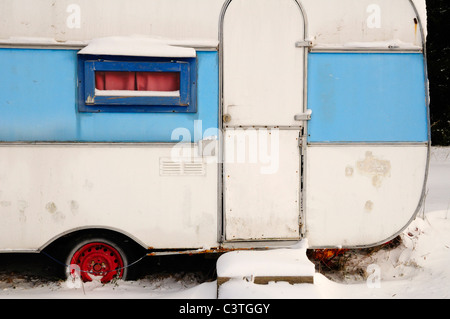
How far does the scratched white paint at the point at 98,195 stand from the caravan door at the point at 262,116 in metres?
0.32

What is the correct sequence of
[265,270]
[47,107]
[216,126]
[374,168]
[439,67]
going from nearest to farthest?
[265,270], [47,107], [216,126], [374,168], [439,67]

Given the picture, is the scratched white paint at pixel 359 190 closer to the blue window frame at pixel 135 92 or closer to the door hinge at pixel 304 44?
the door hinge at pixel 304 44

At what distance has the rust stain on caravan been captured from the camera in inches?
147

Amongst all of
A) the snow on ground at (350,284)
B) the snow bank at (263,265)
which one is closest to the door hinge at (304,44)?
the snow bank at (263,265)

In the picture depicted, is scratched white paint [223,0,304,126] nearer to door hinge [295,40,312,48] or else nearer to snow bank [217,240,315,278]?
door hinge [295,40,312,48]

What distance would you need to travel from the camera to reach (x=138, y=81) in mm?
3613

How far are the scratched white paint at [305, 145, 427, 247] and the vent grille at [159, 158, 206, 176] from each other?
107cm

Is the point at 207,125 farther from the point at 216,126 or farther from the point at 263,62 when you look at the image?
the point at 263,62

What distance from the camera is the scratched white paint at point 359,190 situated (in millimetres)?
3734

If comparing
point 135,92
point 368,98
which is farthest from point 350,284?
point 135,92

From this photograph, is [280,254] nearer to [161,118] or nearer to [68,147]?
[161,118]

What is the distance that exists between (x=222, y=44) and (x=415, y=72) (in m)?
1.89

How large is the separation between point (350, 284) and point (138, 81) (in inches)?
112

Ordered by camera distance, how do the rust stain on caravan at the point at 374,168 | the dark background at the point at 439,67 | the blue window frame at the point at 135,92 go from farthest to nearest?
the dark background at the point at 439,67, the rust stain on caravan at the point at 374,168, the blue window frame at the point at 135,92
